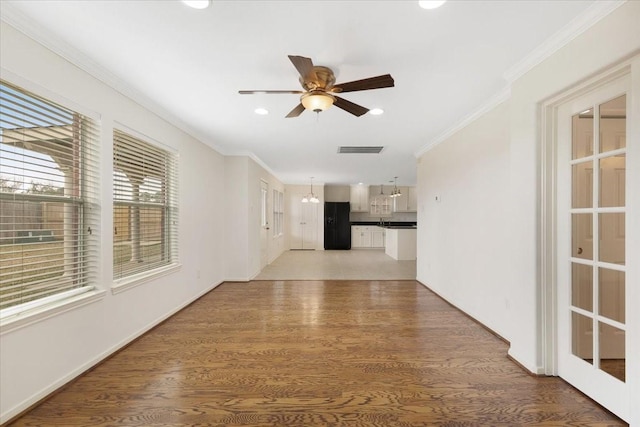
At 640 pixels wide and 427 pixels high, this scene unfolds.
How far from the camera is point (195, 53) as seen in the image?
205 centimetres

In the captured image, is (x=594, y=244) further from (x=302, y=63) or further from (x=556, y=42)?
(x=302, y=63)

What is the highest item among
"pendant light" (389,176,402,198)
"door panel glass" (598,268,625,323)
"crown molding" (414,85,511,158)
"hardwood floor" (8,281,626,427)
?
"crown molding" (414,85,511,158)

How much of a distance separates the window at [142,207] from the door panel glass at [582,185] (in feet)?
12.4

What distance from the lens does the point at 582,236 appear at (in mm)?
1929

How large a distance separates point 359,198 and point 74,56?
8932 millimetres

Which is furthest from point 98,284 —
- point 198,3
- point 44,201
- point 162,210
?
point 198,3

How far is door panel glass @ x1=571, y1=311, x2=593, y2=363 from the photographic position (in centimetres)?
188

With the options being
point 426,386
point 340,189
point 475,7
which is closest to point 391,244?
point 340,189

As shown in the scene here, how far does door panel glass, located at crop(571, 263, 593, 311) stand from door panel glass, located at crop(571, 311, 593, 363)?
0.27 feet

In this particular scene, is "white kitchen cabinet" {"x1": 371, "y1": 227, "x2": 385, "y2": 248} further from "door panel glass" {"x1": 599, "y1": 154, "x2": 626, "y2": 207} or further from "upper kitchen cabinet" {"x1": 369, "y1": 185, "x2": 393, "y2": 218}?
"door panel glass" {"x1": 599, "y1": 154, "x2": 626, "y2": 207}

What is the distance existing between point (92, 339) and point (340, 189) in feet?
28.5

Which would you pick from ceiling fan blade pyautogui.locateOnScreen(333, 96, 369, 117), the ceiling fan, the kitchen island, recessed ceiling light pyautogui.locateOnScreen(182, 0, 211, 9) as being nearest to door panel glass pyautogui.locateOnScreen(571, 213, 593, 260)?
the ceiling fan

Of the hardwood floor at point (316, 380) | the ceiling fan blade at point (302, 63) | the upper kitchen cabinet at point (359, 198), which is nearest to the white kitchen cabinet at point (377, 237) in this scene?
the upper kitchen cabinet at point (359, 198)

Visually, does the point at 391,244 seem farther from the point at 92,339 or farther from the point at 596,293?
the point at 92,339
